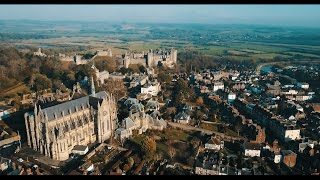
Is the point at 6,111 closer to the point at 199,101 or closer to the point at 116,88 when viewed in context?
the point at 116,88

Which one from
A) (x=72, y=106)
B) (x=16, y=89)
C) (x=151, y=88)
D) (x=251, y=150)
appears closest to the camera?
(x=251, y=150)

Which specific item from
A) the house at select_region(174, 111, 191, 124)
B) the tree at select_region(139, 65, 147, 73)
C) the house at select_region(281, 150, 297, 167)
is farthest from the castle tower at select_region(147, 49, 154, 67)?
the house at select_region(281, 150, 297, 167)

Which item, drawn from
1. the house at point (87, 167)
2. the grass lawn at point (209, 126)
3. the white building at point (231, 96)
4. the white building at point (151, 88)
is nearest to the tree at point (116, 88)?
the white building at point (151, 88)

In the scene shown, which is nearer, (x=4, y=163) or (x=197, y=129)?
(x=4, y=163)

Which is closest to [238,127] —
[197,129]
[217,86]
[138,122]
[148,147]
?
[197,129]

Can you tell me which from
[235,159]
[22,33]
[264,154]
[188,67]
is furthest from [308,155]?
[22,33]

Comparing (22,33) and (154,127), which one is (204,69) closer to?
(154,127)
